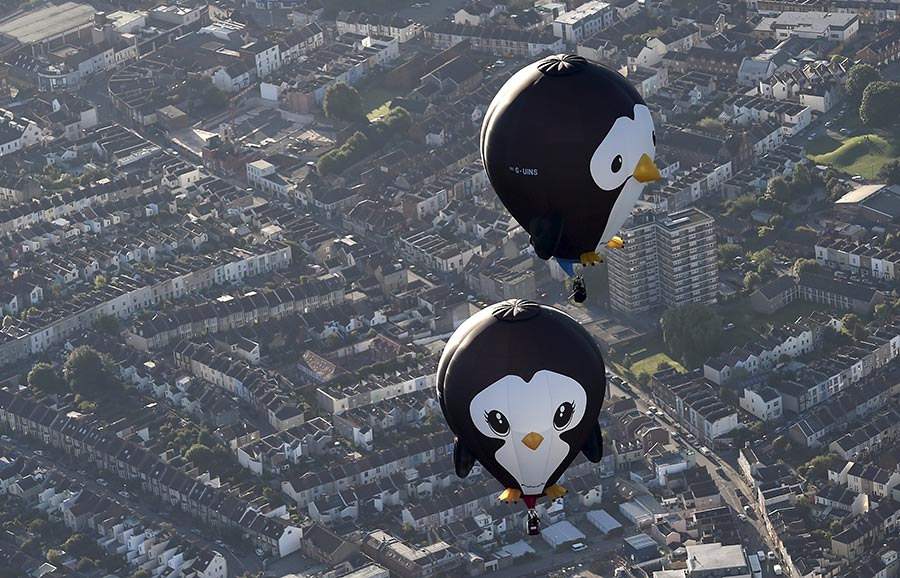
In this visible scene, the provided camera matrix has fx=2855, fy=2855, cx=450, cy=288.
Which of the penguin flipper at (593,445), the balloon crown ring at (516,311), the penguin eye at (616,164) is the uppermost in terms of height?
the penguin eye at (616,164)

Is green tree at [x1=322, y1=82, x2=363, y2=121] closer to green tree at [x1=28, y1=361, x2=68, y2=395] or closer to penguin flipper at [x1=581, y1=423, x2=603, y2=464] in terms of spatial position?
green tree at [x1=28, y1=361, x2=68, y2=395]

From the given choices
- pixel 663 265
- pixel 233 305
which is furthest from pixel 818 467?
pixel 233 305

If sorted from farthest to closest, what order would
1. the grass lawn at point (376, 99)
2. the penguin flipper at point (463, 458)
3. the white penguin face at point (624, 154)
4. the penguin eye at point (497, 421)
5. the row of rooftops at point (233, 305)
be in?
the grass lawn at point (376, 99) → the row of rooftops at point (233, 305) → the penguin flipper at point (463, 458) → the white penguin face at point (624, 154) → the penguin eye at point (497, 421)

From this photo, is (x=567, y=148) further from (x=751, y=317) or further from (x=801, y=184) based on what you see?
(x=801, y=184)

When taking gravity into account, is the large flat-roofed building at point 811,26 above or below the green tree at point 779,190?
below

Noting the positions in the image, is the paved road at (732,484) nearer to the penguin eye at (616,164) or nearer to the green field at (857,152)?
the green field at (857,152)

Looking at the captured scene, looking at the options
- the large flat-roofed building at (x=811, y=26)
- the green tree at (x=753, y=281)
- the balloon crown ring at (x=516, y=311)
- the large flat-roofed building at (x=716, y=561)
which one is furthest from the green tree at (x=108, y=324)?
the balloon crown ring at (x=516, y=311)

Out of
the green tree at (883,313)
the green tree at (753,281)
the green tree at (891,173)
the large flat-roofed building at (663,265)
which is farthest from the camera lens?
the green tree at (891,173)

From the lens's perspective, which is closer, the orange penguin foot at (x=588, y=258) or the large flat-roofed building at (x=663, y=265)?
the orange penguin foot at (x=588, y=258)
